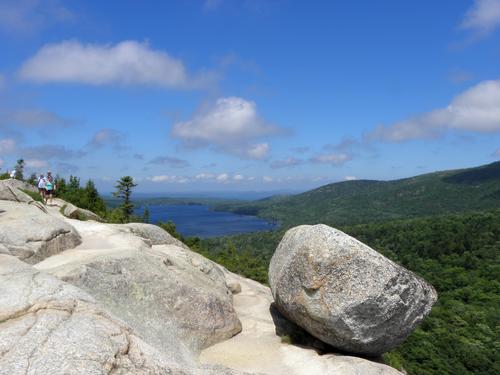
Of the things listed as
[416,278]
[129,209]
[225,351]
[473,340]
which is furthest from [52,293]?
[473,340]

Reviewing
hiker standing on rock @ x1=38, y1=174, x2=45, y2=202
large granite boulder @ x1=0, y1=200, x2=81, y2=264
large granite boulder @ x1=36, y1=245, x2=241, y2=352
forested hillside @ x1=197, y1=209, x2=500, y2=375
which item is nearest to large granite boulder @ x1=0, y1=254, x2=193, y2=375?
large granite boulder @ x1=36, y1=245, x2=241, y2=352

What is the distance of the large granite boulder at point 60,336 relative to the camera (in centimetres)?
733

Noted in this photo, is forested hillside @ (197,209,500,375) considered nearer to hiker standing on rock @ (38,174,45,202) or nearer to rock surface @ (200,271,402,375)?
rock surface @ (200,271,402,375)

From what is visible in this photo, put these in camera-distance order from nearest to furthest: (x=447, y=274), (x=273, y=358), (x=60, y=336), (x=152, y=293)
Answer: (x=60, y=336) < (x=273, y=358) < (x=152, y=293) < (x=447, y=274)

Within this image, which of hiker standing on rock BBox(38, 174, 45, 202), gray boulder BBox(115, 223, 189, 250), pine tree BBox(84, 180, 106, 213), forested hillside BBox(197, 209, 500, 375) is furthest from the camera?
forested hillside BBox(197, 209, 500, 375)

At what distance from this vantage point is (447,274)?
10344 cm

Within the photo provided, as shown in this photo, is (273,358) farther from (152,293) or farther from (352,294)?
(152,293)

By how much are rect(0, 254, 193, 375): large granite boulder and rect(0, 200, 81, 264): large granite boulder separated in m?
6.42

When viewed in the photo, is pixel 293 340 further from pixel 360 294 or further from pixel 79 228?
pixel 79 228

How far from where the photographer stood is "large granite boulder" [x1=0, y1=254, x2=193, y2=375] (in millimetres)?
7332

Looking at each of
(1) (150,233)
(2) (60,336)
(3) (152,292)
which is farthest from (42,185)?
(2) (60,336)

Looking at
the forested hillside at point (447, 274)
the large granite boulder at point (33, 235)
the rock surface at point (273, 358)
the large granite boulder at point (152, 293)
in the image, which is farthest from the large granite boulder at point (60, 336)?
the forested hillside at point (447, 274)

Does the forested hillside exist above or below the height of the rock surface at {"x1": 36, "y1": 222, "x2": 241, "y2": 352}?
below

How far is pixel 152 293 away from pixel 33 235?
6.37m
